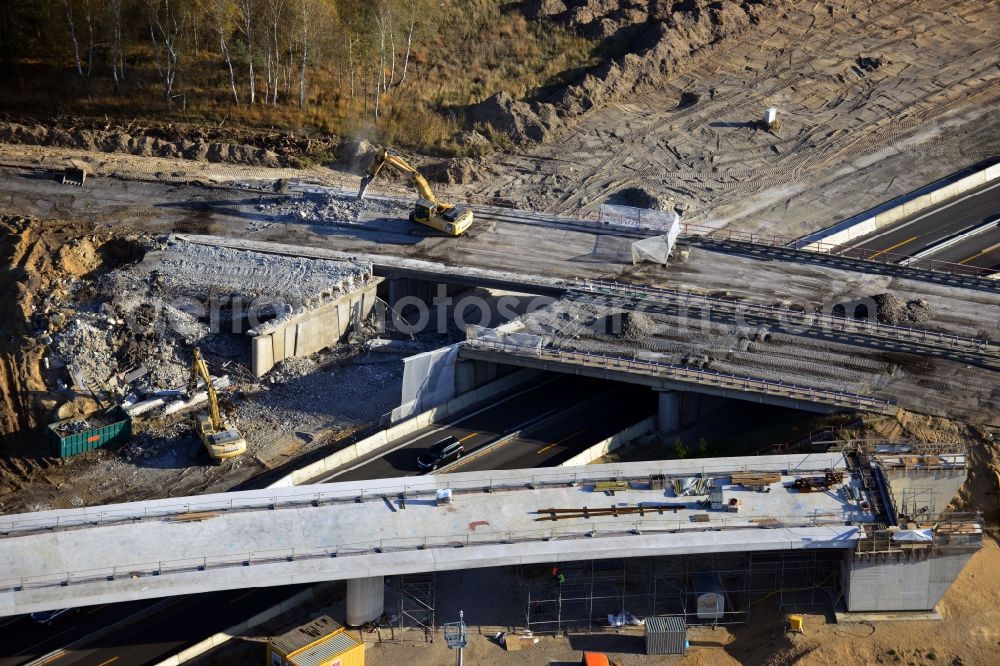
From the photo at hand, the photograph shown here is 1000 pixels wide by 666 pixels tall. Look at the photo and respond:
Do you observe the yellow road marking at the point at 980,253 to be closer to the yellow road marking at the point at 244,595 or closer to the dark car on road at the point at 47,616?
the yellow road marking at the point at 244,595

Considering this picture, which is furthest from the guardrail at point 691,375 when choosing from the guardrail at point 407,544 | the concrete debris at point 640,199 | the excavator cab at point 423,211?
the concrete debris at point 640,199

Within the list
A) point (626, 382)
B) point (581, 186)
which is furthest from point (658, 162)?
point (626, 382)

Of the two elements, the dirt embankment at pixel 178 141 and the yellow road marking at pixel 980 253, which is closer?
the yellow road marking at pixel 980 253

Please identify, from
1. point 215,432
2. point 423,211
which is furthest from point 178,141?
point 215,432

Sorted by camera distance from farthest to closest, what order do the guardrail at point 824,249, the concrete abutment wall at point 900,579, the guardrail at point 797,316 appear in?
the guardrail at point 824,249 → the guardrail at point 797,316 → the concrete abutment wall at point 900,579

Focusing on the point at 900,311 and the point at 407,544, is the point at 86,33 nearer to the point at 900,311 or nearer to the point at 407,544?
the point at 407,544

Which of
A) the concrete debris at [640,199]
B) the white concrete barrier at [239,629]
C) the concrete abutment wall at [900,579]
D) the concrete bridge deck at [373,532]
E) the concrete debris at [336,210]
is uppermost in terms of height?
the concrete debris at [640,199]
